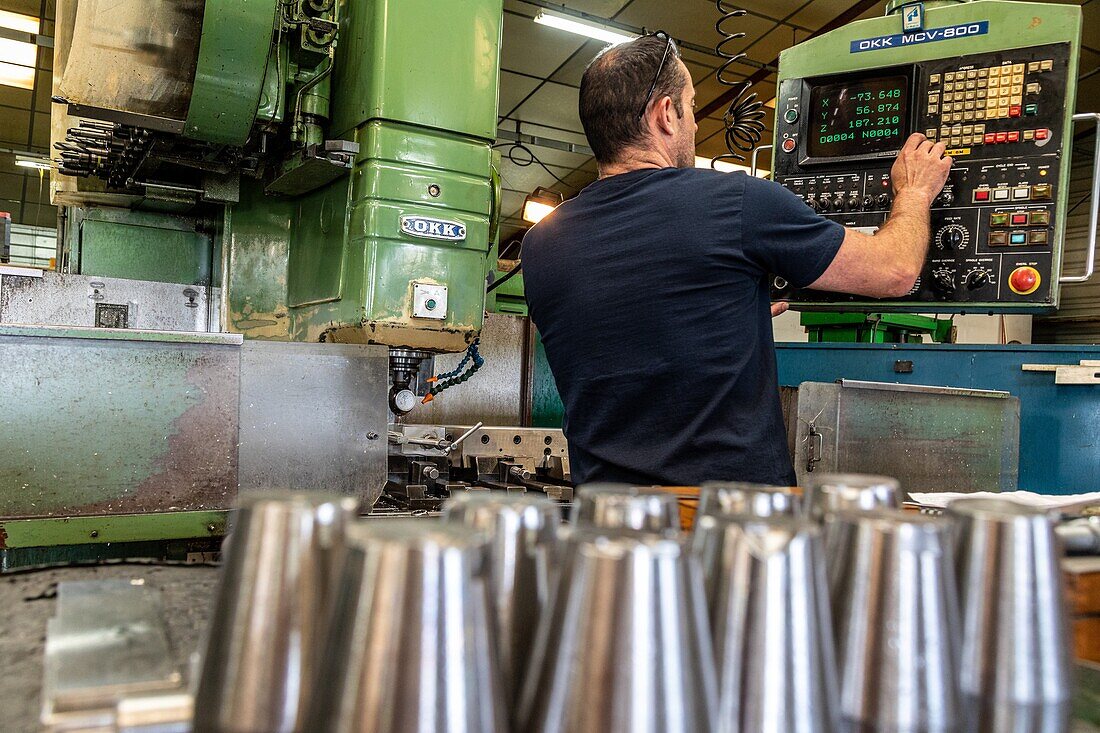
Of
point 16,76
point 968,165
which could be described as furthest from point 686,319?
point 16,76

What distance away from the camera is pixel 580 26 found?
4.73 metres

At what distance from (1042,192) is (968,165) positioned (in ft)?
0.48

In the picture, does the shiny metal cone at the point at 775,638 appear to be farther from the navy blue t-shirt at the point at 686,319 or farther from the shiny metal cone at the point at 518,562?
the navy blue t-shirt at the point at 686,319

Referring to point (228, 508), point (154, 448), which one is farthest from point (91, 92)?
point (228, 508)

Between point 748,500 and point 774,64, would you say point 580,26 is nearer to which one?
point 774,64

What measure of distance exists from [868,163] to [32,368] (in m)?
1.69

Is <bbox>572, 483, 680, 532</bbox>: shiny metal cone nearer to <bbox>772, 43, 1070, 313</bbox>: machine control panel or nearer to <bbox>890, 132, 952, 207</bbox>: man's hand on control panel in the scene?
<bbox>890, 132, 952, 207</bbox>: man's hand on control panel

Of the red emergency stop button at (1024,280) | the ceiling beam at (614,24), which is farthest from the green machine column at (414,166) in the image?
the ceiling beam at (614,24)

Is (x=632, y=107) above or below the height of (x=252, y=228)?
above

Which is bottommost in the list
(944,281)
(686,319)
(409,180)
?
(686,319)

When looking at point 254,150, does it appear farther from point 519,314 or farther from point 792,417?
point 519,314

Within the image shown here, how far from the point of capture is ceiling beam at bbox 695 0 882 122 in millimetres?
4445

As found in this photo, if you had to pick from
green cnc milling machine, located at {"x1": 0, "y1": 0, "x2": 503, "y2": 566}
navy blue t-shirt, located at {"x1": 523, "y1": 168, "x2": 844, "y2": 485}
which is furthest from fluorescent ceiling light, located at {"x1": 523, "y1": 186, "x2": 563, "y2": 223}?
navy blue t-shirt, located at {"x1": 523, "y1": 168, "x2": 844, "y2": 485}

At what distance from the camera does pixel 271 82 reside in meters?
1.55
